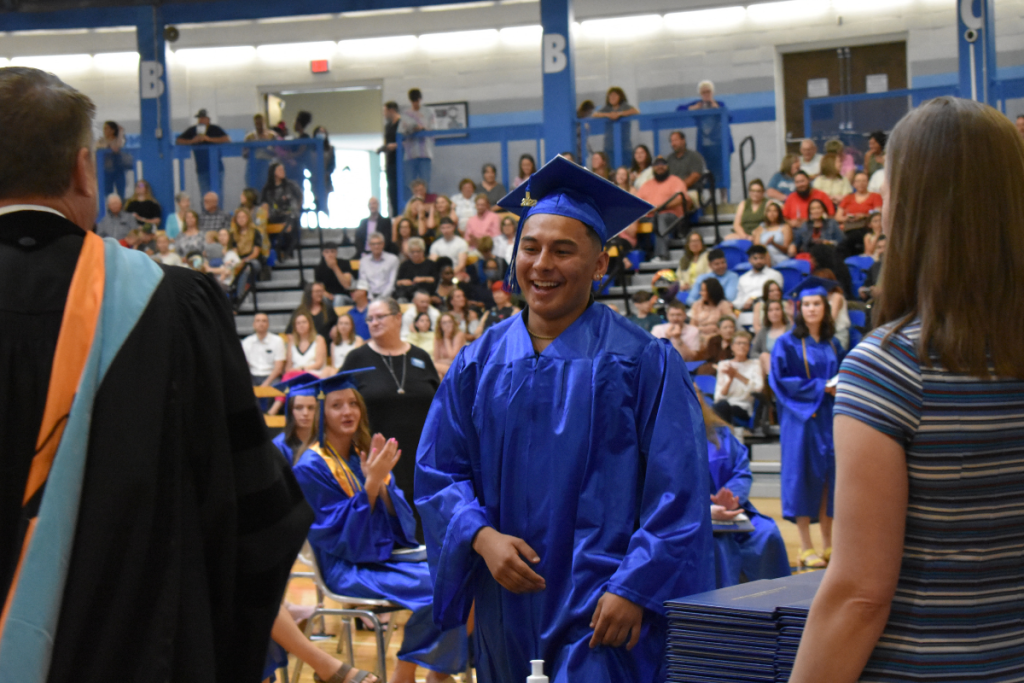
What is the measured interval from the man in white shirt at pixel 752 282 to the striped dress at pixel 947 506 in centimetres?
910

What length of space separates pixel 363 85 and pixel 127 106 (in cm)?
463

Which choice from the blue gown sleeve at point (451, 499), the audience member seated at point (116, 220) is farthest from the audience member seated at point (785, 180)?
the blue gown sleeve at point (451, 499)

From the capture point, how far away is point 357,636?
545cm

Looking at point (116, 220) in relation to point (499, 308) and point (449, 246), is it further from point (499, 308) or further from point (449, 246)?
point (499, 308)

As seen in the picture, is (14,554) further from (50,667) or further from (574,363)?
(574,363)

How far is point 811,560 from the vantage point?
246 inches

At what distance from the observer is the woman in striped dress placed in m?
1.28

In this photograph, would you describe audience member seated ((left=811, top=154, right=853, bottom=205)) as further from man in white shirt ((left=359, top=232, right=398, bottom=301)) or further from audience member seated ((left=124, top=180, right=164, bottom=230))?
audience member seated ((left=124, top=180, right=164, bottom=230))

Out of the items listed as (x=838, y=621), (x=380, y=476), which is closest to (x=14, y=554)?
(x=838, y=621)

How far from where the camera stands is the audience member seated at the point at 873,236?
1027 centimetres

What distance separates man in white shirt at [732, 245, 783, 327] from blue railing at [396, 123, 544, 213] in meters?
5.07

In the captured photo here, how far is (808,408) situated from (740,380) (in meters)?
2.27

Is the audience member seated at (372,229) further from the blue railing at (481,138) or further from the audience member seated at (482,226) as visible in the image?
the audience member seated at (482,226)

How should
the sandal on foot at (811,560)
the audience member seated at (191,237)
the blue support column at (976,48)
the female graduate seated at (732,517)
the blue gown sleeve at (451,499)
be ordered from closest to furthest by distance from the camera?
the blue gown sleeve at (451,499) < the female graduate seated at (732,517) < the sandal on foot at (811,560) < the blue support column at (976,48) < the audience member seated at (191,237)
